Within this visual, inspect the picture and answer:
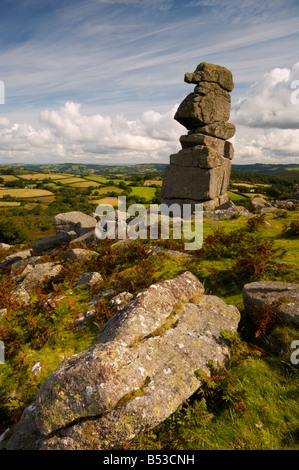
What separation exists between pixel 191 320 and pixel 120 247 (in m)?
8.33

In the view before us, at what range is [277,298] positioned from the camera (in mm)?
6977

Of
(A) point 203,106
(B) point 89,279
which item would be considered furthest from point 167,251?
(A) point 203,106

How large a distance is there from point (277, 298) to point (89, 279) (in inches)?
300

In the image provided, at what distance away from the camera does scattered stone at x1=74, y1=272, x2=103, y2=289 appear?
34.5 feet

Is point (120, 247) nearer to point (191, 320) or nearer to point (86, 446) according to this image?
point (191, 320)

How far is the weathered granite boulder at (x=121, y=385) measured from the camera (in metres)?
3.99

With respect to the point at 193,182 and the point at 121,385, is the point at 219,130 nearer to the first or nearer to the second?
the point at 193,182

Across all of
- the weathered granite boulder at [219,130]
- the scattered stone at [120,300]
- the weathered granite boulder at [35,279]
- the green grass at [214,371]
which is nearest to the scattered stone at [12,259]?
the weathered granite boulder at [35,279]

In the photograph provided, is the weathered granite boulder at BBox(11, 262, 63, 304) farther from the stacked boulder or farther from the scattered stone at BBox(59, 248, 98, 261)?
the stacked boulder

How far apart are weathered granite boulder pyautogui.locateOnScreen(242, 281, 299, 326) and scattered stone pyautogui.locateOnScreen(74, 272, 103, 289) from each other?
245 inches

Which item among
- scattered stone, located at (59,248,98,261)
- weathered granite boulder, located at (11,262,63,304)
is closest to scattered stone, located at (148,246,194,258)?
scattered stone, located at (59,248,98,261)

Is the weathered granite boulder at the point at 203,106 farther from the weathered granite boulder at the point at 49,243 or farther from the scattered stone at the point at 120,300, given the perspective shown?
the scattered stone at the point at 120,300
